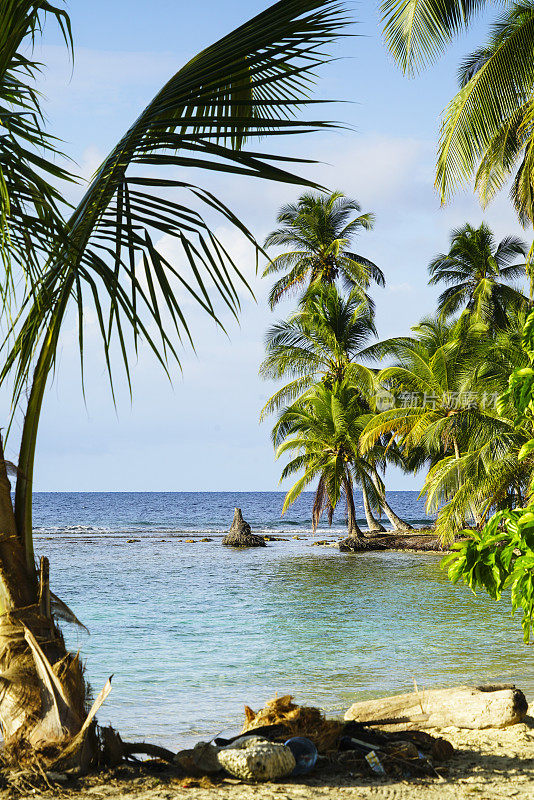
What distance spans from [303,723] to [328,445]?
22.2 meters

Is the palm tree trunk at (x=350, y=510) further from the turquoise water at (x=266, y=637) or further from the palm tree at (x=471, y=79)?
the palm tree at (x=471, y=79)

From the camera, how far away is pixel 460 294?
101 ft

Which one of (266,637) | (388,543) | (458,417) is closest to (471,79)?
(266,637)

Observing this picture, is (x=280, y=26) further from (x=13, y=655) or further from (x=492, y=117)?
(x=492, y=117)

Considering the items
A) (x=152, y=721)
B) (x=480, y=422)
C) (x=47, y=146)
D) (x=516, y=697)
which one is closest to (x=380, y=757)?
(x=516, y=697)

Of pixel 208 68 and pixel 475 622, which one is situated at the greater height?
pixel 208 68

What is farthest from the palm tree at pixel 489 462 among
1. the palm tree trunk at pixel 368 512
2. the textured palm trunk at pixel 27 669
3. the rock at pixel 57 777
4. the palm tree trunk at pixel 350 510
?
the rock at pixel 57 777

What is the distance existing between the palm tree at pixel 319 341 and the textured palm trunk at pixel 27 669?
23.5m

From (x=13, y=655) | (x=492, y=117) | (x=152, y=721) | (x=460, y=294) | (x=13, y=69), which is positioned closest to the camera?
(x=13, y=69)

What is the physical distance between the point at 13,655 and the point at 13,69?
112 inches

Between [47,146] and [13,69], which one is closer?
[47,146]

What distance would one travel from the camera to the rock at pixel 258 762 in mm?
3816

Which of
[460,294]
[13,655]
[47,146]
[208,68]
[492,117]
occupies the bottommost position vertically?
[13,655]

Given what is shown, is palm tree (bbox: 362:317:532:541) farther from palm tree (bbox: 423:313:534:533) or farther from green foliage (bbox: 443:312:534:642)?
green foliage (bbox: 443:312:534:642)
